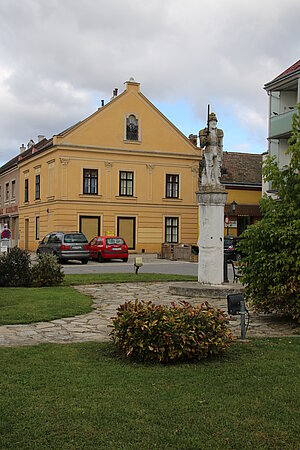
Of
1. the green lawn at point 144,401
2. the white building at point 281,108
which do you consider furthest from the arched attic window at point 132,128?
the green lawn at point 144,401

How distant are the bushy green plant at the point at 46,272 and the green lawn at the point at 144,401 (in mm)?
8273

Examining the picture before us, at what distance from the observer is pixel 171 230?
38.7 metres

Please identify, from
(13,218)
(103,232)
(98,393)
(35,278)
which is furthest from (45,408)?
(13,218)

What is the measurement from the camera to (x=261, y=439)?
4184 millimetres

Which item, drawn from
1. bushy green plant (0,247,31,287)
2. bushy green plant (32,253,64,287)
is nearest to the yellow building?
bushy green plant (32,253,64,287)

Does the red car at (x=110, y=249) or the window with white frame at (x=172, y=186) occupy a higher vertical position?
the window with white frame at (x=172, y=186)

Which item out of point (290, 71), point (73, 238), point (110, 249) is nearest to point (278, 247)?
point (73, 238)

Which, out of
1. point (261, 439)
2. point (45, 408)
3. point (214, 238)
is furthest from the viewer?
point (214, 238)

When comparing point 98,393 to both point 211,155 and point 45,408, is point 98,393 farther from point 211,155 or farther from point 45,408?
point 211,155

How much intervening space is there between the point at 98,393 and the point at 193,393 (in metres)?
0.92

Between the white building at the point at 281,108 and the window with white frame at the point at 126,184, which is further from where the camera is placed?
the window with white frame at the point at 126,184

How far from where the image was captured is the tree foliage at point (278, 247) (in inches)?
359

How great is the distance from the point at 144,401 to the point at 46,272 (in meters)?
10.7

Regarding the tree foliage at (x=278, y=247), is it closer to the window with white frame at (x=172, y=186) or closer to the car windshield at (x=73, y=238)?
the car windshield at (x=73, y=238)
